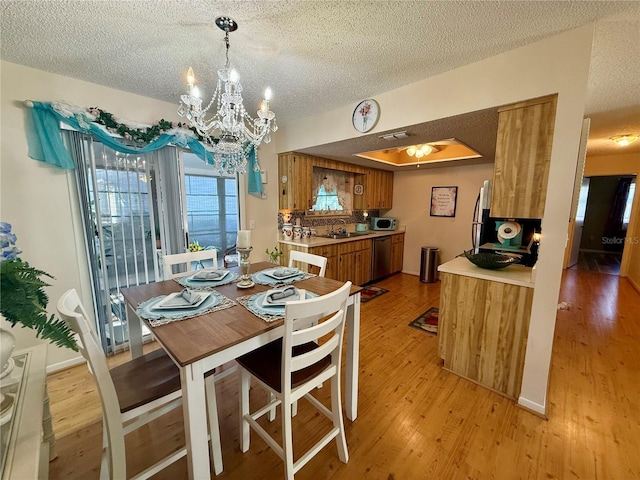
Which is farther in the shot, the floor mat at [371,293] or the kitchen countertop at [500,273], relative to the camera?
the floor mat at [371,293]

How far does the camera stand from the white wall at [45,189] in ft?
6.16

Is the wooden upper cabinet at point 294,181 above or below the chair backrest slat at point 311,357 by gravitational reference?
above

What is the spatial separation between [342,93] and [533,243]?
2255 millimetres

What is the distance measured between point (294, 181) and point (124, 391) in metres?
2.80

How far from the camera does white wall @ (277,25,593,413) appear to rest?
1.52m

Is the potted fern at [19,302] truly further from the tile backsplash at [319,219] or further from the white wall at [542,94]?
the tile backsplash at [319,219]

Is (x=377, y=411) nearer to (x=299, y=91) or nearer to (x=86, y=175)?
(x=299, y=91)

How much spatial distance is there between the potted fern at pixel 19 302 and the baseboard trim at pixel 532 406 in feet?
8.52

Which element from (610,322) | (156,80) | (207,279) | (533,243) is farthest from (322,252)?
(610,322)

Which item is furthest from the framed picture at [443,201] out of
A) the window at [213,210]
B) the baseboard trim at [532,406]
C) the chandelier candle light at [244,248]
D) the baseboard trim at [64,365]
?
the baseboard trim at [64,365]

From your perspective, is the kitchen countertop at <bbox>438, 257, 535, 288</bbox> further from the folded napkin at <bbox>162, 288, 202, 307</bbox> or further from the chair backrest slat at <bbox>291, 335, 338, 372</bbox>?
the folded napkin at <bbox>162, 288, 202, 307</bbox>

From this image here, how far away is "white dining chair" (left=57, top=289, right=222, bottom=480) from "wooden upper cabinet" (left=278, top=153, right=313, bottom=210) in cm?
248

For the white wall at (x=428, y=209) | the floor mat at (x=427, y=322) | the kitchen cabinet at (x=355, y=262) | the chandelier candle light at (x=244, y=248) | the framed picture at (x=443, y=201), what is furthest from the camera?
the framed picture at (x=443, y=201)

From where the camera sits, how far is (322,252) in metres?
3.47
